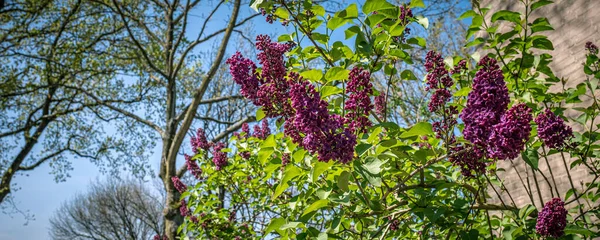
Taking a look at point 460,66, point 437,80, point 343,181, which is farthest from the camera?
point 460,66

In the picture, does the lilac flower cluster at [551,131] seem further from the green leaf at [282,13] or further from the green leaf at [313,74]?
the green leaf at [282,13]

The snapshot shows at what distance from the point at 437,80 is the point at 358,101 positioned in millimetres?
450

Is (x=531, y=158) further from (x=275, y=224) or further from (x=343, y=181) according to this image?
(x=275, y=224)

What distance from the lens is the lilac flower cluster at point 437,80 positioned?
1675 millimetres

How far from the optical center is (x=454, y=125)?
5.33 ft

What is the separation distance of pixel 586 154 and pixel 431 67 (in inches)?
32.4

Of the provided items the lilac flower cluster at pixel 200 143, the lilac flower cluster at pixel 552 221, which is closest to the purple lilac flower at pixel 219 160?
the lilac flower cluster at pixel 200 143

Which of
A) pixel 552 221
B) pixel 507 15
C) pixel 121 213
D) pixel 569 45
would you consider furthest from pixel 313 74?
pixel 121 213

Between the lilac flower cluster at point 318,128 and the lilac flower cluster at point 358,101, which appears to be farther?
the lilac flower cluster at point 358,101

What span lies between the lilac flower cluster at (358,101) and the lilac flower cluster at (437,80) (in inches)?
13.1

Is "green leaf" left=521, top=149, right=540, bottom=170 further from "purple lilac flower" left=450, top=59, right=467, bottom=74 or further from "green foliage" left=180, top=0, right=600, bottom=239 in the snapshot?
"purple lilac flower" left=450, top=59, right=467, bottom=74

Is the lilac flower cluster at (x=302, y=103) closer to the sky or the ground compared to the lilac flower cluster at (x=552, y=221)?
closer to the sky

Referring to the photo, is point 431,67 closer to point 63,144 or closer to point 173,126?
point 173,126

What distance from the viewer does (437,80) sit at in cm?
174
